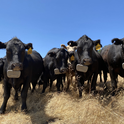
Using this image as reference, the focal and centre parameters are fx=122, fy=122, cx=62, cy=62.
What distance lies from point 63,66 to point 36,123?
274 cm

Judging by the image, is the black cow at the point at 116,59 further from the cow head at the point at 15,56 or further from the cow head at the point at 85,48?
the cow head at the point at 15,56

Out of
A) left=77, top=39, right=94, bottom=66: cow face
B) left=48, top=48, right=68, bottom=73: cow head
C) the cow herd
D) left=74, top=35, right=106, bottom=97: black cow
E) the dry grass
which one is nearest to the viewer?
the dry grass

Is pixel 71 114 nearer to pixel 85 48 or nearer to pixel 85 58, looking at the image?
pixel 85 58

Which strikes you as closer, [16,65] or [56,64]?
[16,65]

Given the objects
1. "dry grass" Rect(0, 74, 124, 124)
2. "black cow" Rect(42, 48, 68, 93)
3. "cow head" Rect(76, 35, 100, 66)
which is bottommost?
"dry grass" Rect(0, 74, 124, 124)

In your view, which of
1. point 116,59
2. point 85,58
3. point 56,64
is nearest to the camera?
point 85,58

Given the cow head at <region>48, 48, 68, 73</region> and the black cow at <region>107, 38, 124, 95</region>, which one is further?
the cow head at <region>48, 48, 68, 73</region>

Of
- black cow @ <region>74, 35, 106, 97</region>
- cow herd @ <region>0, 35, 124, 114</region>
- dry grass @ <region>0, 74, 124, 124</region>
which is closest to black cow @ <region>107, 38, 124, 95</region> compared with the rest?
cow herd @ <region>0, 35, 124, 114</region>

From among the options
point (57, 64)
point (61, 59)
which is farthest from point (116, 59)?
point (57, 64)

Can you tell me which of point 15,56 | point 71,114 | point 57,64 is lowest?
point 71,114

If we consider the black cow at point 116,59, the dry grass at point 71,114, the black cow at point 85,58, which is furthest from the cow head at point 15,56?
the black cow at point 116,59

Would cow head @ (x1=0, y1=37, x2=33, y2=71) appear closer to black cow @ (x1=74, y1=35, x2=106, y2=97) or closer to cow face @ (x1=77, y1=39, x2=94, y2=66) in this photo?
black cow @ (x1=74, y1=35, x2=106, y2=97)

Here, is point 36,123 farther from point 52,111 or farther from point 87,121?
point 87,121

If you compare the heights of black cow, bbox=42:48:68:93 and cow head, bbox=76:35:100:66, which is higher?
cow head, bbox=76:35:100:66
